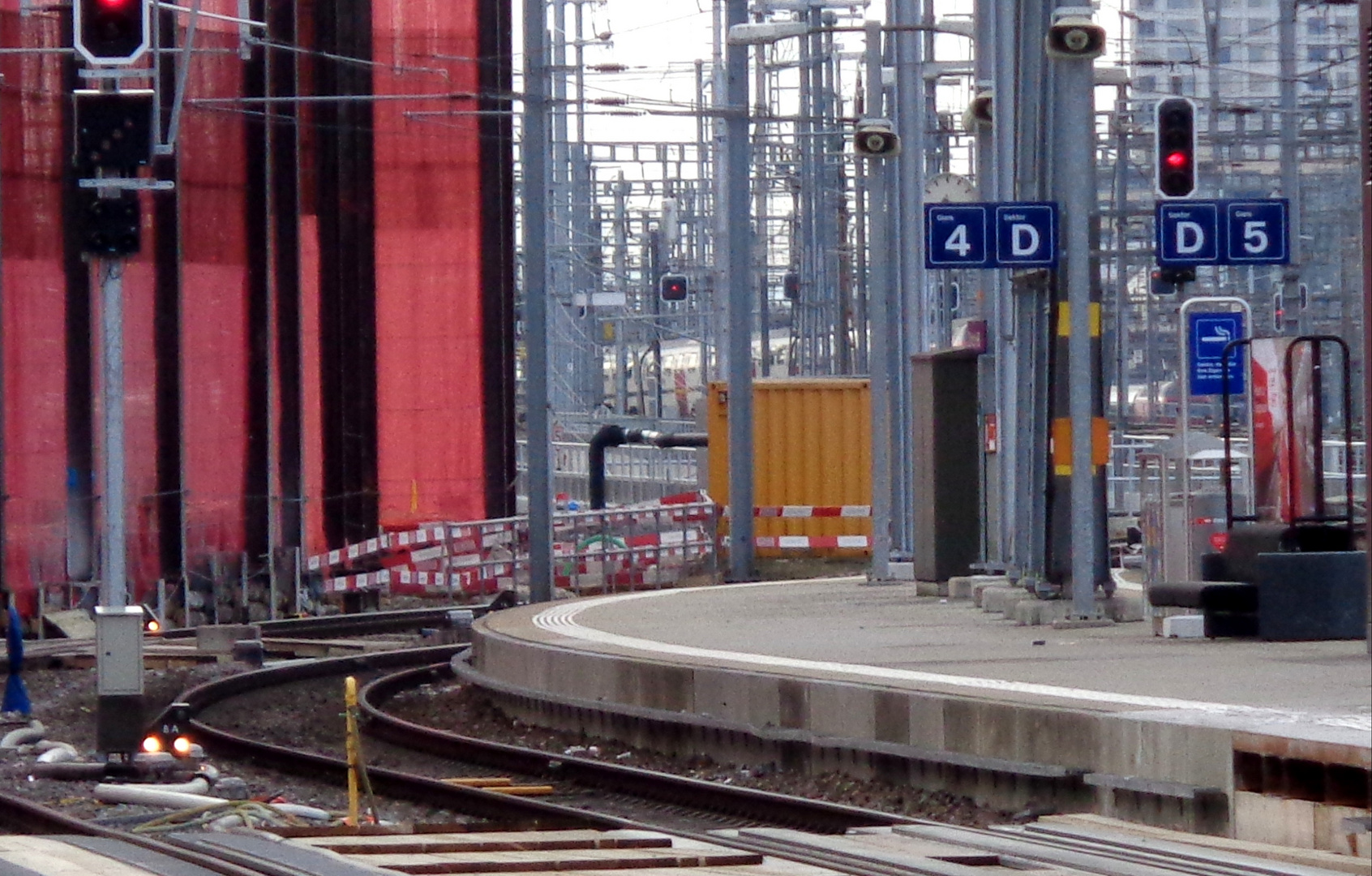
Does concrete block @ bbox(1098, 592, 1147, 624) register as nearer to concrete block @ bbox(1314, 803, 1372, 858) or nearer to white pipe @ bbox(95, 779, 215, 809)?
white pipe @ bbox(95, 779, 215, 809)

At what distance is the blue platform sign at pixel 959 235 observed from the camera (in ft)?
57.4

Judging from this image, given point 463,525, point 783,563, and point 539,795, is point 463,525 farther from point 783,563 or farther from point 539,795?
point 539,795

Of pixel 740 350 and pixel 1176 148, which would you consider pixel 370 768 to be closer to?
pixel 1176 148

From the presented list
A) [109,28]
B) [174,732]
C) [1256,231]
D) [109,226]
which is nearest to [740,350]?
[1256,231]

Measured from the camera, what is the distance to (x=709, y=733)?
15.1m

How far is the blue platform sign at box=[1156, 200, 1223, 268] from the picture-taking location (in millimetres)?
17250

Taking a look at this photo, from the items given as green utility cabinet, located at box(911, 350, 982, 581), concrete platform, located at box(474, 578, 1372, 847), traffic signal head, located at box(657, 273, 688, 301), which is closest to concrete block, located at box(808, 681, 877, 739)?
concrete platform, located at box(474, 578, 1372, 847)

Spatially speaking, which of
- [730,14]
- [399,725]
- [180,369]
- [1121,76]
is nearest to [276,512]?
[180,369]

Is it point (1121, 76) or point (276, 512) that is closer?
point (1121, 76)

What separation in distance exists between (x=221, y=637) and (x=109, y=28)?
38.8 feet

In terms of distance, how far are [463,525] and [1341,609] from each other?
19.1 metres

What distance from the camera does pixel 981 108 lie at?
76.9 feet

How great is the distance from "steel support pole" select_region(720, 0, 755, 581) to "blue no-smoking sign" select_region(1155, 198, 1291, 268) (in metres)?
13.0

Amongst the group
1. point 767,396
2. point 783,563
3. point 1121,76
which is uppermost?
point 1121,76
